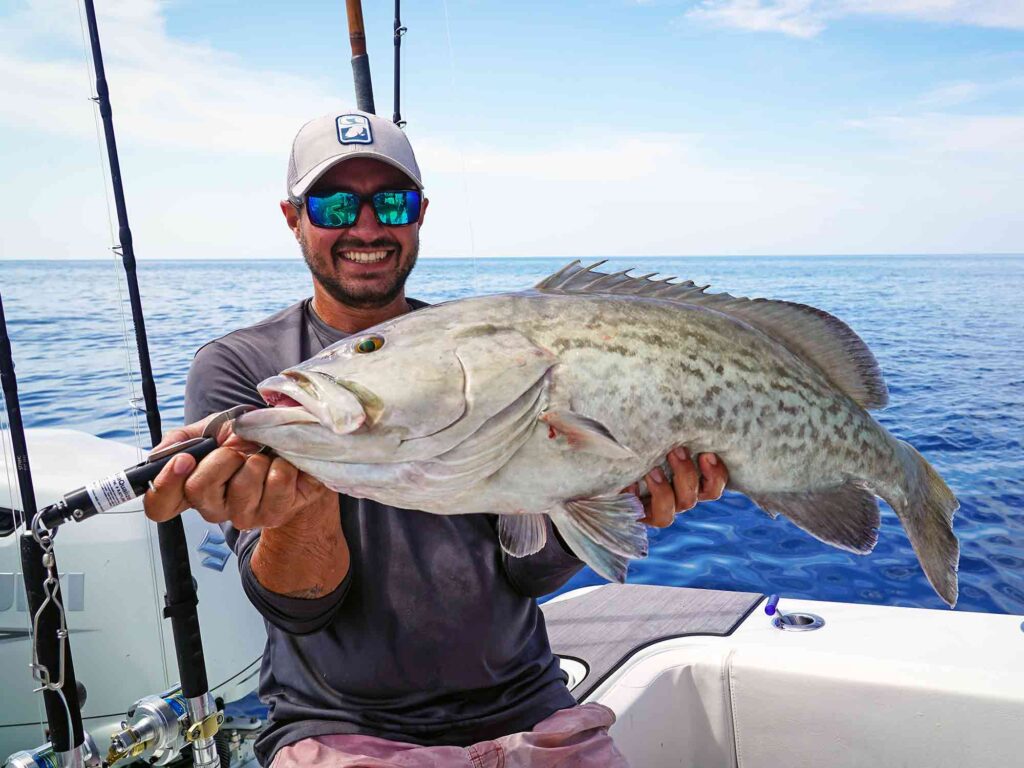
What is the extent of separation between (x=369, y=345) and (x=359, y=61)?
8.55 ft

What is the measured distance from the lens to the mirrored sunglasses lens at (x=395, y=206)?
9.35ft

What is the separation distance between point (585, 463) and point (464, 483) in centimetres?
29

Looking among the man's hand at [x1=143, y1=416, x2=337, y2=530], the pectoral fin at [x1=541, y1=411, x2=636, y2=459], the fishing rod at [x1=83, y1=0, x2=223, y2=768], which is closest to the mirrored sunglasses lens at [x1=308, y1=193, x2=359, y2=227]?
the fishing rod at [x1=83, y1=0, x2=223, y2=768]

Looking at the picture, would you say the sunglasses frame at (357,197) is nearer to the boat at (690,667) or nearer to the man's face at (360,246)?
the man's face at (360,246)

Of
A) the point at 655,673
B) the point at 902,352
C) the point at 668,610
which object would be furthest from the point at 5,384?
the point at 902,352

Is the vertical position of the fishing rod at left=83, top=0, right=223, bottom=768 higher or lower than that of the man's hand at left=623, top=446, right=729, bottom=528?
lower

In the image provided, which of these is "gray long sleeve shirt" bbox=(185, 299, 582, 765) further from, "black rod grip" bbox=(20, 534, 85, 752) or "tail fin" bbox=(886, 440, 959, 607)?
"tail fin" bbox=(886, 440, 959, 607)

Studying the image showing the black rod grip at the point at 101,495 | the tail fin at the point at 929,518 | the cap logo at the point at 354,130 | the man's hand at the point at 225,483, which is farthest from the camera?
the cap logo at the point at 354,130

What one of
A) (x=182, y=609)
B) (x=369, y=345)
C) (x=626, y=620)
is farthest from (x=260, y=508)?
(x=626, y=620)

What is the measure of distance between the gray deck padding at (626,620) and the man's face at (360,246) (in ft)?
6.21

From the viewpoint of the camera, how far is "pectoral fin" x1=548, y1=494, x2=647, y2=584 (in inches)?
75.6

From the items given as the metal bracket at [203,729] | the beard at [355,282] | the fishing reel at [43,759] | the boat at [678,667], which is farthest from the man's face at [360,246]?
the fishing reel at [43,759]

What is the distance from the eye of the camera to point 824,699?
10.9 ft

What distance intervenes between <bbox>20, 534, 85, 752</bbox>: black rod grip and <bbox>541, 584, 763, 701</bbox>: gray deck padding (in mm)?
1890
